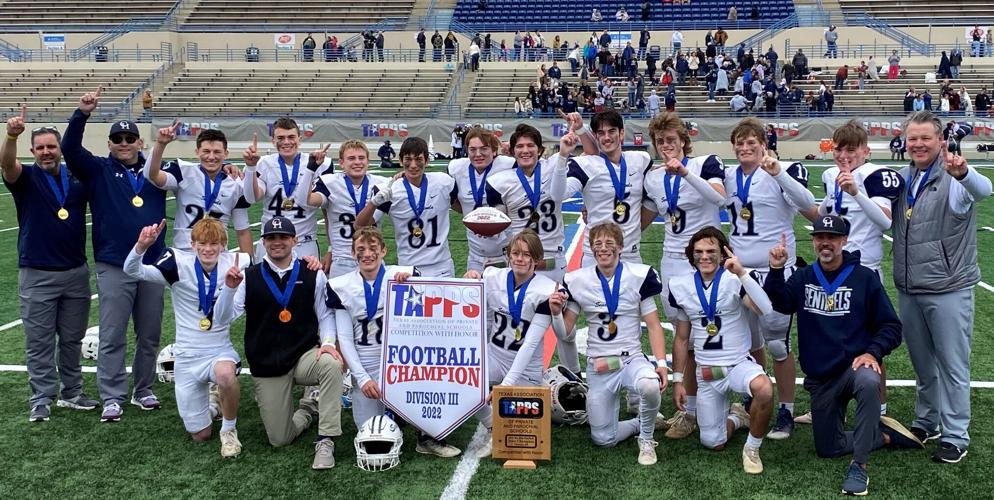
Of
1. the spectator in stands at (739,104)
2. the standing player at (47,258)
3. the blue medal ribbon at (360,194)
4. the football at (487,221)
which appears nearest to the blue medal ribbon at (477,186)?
the football at (487,221)

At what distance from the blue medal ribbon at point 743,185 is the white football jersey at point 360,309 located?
7.12 feet

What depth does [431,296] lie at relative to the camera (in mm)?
5336

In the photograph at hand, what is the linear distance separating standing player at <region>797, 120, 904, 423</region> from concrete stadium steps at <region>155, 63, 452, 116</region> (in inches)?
1025

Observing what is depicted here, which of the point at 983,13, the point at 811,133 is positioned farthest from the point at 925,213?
the point at 983,13

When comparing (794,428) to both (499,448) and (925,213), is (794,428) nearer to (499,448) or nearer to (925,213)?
(925,213)

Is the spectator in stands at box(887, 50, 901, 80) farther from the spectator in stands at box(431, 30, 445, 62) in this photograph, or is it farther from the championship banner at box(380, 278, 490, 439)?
the championship banner at box(380, 278, 490, 439)

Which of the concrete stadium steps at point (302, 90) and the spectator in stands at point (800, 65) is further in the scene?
the concrete stadium steps at point (302, 90)

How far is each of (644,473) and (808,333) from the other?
1.25m

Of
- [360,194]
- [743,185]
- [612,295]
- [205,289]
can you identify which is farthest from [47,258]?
[743,185]

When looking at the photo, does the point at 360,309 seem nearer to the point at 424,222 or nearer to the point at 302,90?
the point at 424,222

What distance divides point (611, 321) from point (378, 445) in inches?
60.7

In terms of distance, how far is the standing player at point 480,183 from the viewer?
6355 mm

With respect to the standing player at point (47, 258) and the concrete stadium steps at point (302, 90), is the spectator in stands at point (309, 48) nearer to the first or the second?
the concrete stadium steps at point (302, 90)

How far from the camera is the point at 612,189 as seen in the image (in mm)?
6207
